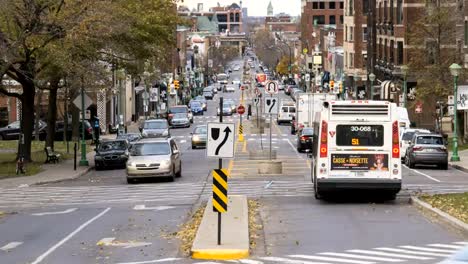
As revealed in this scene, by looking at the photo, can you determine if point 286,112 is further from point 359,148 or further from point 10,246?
point 10,246

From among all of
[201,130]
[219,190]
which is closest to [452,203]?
[219,190]

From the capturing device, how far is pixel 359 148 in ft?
75.2

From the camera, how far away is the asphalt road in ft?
53.0

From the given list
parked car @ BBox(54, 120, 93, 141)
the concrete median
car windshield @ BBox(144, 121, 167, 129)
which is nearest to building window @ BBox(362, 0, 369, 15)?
parked car @ BBox(54, 120, 93, 141)

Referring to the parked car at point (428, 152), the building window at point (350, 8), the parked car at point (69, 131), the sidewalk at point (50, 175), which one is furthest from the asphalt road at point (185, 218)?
the building window at point (350, 8)

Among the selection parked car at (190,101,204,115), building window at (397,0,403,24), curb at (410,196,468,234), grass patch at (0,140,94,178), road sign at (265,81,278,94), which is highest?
building window at (397,0,403,24)

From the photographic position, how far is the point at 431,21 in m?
57.7

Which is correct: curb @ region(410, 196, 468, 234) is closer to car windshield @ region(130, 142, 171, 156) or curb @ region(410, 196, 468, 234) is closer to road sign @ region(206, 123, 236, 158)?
road sign @ region(206, 123, 236, 158)

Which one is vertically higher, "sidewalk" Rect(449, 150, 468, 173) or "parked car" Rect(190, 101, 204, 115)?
"parked car" Rect(190, 101, 204, 115)

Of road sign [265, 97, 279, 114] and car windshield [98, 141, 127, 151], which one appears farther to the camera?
car windshield [98, 141, 127, 151]

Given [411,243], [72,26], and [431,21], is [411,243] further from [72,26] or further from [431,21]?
[431,21]

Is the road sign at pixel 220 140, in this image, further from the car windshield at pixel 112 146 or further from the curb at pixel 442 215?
the car windshield at pixel 112 146

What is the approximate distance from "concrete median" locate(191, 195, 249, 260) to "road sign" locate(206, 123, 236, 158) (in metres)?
1.58

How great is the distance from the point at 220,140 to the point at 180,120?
2645 inches
